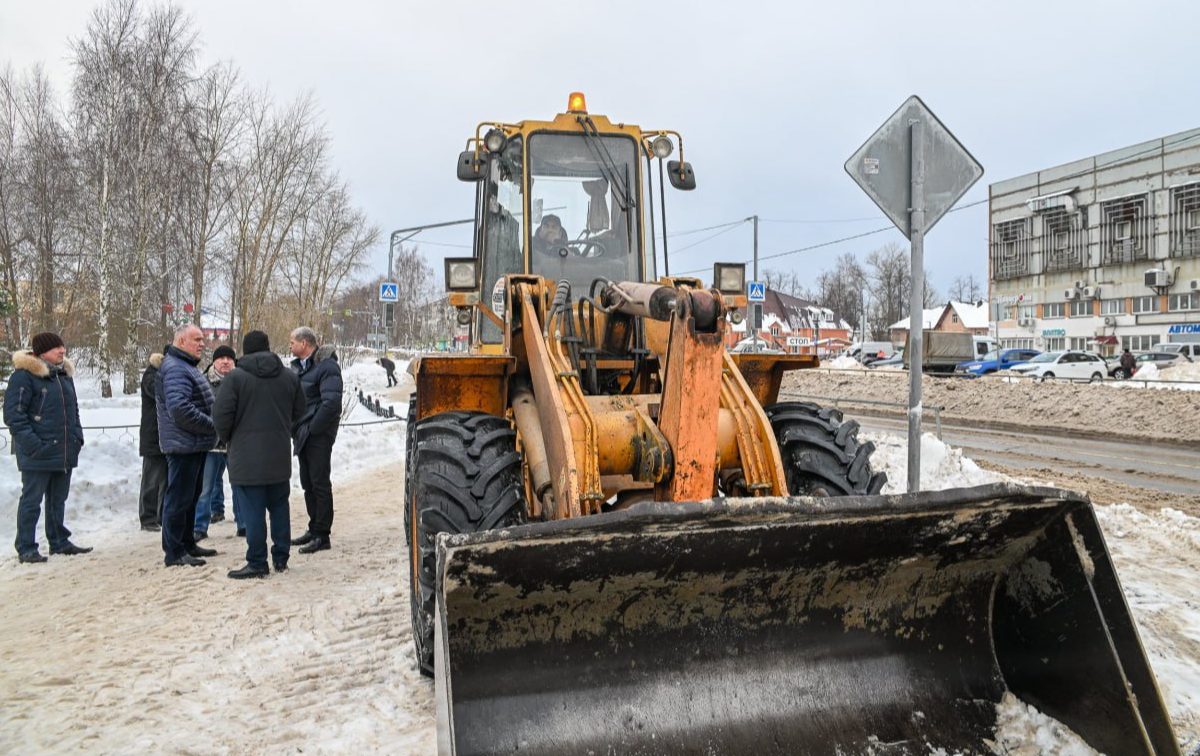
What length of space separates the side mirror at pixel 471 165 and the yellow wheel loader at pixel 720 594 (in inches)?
81.9

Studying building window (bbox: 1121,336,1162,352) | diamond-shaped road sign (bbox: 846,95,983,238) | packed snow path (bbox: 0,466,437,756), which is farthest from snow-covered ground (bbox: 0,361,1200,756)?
building window (bbox: 1121,336,1162,352)

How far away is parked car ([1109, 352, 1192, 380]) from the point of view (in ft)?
98.2

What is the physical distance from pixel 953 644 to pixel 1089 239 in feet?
171


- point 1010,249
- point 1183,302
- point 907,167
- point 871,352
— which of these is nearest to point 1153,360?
point 1183,302

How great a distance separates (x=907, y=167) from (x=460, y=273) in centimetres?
293

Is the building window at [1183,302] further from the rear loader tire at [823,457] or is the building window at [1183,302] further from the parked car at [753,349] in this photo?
the rear loader tire at [823,457]

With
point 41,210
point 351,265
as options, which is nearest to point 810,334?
point 351,265

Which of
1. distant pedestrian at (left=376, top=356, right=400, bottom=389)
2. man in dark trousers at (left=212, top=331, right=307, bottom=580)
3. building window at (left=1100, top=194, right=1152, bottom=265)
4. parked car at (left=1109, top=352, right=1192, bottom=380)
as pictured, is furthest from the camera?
building window at (left=1100, top=194, right=1152, bottom=265)

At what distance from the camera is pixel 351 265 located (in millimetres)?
32406

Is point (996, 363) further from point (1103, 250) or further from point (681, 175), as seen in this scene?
point (681, 175)

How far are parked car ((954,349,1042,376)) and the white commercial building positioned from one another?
7506mm

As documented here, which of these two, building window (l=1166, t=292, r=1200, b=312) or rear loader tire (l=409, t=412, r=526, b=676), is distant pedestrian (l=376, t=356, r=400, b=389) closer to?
rear loader tire (l=409, t=412, r=526, b=676)

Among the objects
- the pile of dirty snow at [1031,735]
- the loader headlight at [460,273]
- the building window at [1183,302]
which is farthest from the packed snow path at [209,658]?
the building window at [1183,302]

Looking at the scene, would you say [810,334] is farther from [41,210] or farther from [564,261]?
[564,261]
